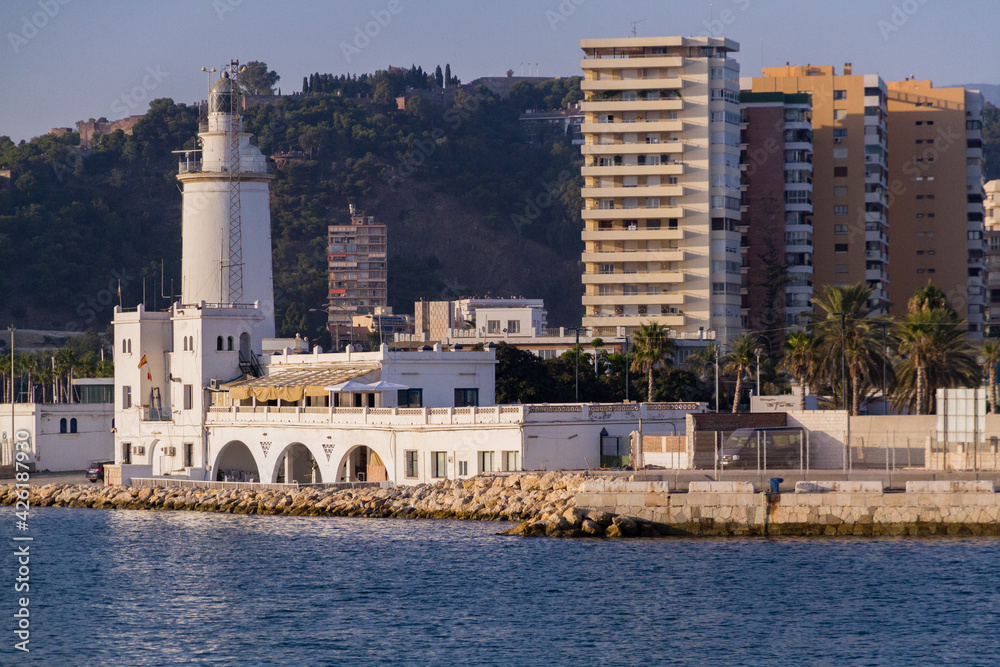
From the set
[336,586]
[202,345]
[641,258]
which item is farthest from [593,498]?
[641,258]

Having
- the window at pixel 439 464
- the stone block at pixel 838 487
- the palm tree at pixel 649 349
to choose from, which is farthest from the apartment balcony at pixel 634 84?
the stone block at pixel 838 487

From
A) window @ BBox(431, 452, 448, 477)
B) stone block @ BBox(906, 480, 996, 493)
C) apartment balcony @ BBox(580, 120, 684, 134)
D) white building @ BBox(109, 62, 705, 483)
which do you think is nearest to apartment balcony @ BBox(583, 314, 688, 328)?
apartment balcony @ BBox(580, 120, 684, 134)

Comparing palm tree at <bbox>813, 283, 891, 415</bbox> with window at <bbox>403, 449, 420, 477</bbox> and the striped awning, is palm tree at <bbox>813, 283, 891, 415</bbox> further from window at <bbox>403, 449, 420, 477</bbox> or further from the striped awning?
the striped awning

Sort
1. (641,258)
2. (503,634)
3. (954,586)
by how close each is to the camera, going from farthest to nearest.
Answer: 1. (641,258)
2. (954,586)
3. (503,634)

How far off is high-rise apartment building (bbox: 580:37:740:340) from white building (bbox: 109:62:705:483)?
38755 millimetres

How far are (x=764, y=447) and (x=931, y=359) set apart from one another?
17.0 meters

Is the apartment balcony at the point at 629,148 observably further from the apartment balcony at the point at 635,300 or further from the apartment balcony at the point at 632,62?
the apartment balcony at the point at 635,300

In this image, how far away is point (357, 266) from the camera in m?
188

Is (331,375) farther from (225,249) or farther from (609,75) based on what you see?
(609,75)

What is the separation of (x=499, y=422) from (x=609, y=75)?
6383 cm

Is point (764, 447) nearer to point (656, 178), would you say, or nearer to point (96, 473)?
point (96, 473)

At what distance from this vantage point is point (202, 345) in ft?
234

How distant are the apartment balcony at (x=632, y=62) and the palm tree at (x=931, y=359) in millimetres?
48944

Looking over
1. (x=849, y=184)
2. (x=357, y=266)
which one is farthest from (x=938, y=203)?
(x=357, y=266)
